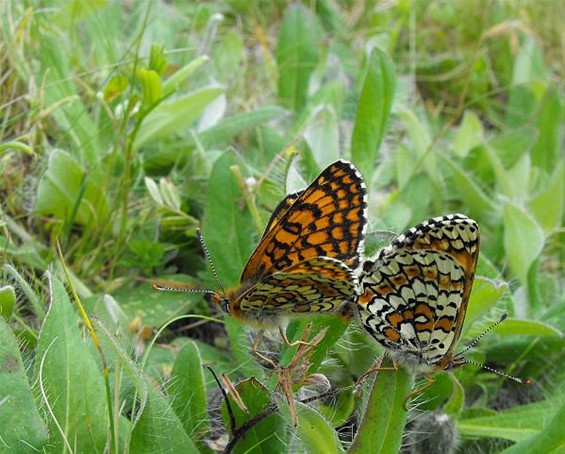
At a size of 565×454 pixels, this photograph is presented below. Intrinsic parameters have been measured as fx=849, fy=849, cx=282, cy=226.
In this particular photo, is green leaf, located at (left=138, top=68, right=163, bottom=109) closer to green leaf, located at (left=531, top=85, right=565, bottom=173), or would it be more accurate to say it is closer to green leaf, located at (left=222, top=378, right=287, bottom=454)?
green leaf, located at (left=222, top=378, right=287, bottom=454)

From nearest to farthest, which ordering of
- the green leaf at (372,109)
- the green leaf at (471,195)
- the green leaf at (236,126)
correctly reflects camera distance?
the green leaf at (372,109) < the green leaf at (236,126) < the green leaf at (471,195)

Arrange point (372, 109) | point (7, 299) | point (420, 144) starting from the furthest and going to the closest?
point (420, 144) → point (372, 109) → point (7, 299)

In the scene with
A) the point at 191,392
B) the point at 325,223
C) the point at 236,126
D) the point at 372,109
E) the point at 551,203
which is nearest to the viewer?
the point at 325,223

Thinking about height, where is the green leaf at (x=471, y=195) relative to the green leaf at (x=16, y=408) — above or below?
below

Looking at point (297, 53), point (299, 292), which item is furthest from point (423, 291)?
point (297, 53)

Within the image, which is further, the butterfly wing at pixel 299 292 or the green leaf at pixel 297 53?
the green leaf at pixel 297 53

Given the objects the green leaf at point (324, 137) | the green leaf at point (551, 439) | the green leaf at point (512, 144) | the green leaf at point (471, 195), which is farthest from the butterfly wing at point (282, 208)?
the green leaf at point (512, 144)

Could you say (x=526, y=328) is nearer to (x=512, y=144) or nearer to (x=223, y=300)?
(x=223, y=300)

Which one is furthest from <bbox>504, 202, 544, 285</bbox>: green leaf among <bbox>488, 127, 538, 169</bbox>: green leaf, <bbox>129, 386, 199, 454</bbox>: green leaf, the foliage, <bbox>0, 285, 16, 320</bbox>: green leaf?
<bbox>0, 285, 16, 320</bbox>: green leaf

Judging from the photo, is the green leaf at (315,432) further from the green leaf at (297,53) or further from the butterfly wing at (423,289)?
the green leaf at (297,53)
